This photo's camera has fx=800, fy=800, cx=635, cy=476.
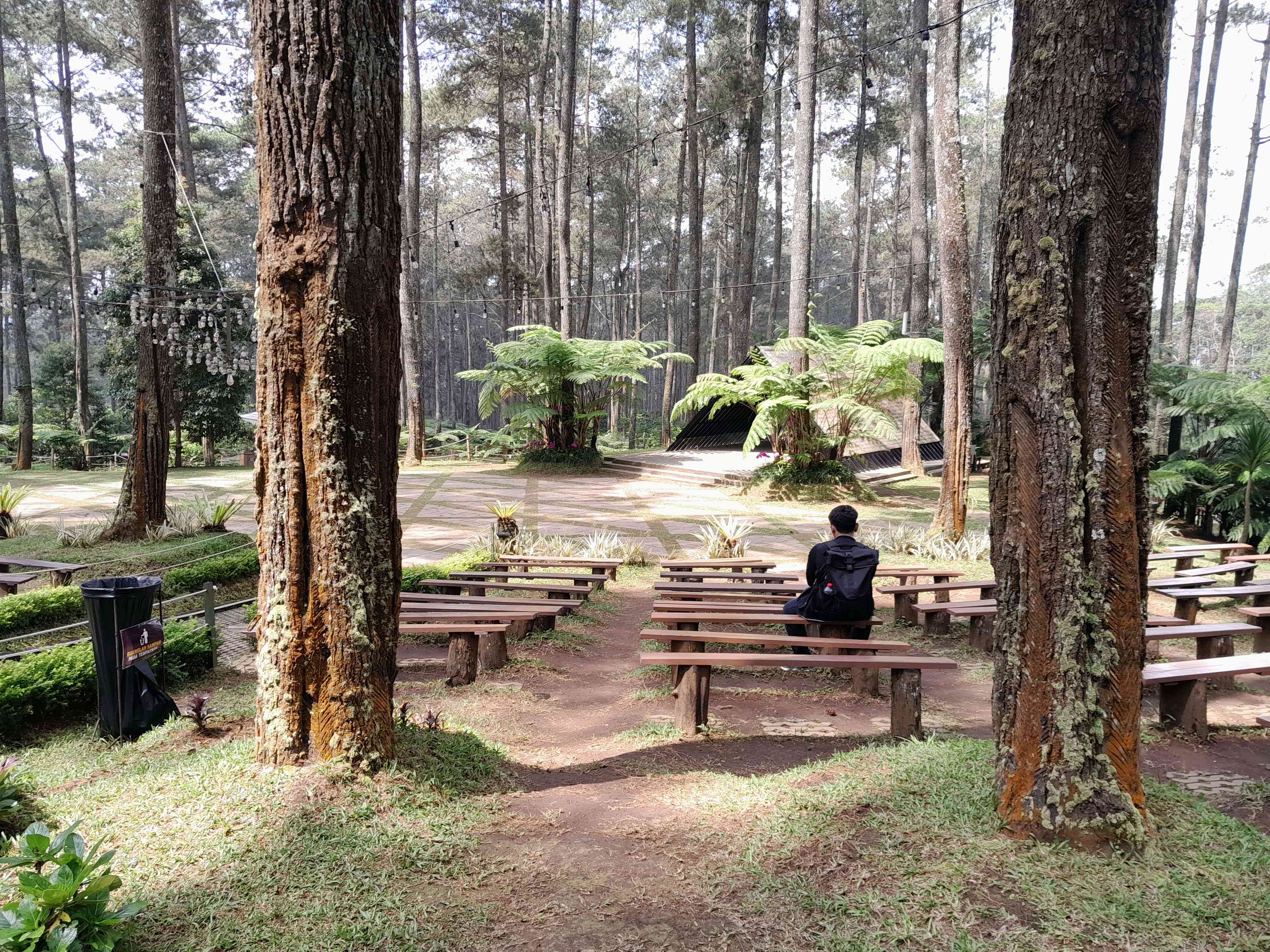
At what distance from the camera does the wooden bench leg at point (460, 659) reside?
16.8ft

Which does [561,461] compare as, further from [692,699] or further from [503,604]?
[692,699]

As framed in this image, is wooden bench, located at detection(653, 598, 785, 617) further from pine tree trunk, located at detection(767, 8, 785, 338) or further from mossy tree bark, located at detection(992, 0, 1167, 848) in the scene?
pine tree trunk, located at detection(767, 8, 785, 338)

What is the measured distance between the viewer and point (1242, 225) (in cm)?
2456

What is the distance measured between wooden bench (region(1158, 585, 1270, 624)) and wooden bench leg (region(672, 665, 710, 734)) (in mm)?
3866

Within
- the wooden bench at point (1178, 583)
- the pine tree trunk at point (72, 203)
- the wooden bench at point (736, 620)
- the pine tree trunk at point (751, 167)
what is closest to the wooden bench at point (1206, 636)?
the wooden bench at point (1178, 583)

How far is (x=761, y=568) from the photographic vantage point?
24.5ft

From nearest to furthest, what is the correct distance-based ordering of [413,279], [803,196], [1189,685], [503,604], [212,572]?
[1189,685]
[503,604]
[212,572]
[803,196]
[413,279]

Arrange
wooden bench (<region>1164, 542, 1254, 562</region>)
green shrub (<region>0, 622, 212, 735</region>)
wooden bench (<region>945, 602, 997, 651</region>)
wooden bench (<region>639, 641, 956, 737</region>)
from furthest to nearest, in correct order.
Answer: wooden bench (<region>1164, 542, 1254, 562</region>), wooden bench (<region>945, 602, 997, 651</region>), green shrub (<region>0, 622, 212, 735</region>), wooden bench (<region>639, 641, 956, 737</region>)

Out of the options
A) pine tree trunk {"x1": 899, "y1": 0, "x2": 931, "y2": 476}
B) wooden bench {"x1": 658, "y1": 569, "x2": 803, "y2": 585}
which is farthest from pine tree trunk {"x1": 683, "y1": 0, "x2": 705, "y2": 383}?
wooden bench {"x1": 658, "y1": 569, "x2": 803, "y2": 585}

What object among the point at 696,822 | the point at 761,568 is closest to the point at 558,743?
the point at 696,822

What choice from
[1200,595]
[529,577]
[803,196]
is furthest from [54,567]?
[803,196]

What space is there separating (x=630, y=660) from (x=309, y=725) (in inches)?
127

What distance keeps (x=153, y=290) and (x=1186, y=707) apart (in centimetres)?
990

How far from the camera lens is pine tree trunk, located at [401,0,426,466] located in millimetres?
21297
